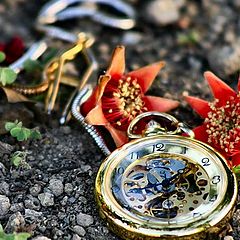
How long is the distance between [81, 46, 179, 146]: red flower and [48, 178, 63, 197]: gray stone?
20cm

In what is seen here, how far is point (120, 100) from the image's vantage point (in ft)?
7.95

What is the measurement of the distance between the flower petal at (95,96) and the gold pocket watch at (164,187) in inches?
5.3

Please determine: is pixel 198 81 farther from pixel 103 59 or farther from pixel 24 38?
pixel 24 38

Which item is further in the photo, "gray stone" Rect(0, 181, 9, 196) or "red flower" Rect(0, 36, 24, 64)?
"red flower" Rect(0, 36, 24, 64)

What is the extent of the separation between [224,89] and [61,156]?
21.5 inches

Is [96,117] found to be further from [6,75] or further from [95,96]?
[6,75]

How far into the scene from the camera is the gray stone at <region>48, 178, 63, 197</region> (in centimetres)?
226

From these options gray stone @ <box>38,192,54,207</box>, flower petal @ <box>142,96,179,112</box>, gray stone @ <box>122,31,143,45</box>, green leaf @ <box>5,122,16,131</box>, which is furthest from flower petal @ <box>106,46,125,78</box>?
gray stone @ <box>122,31,143,45</box>

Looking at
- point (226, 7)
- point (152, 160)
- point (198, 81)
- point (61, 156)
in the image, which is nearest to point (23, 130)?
point (61, 156)

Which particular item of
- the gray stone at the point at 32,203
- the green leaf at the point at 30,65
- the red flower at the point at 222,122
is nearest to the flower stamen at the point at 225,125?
the red flower at the point at 222,122

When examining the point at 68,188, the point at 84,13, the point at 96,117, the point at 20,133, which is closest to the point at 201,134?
the point at 96,117

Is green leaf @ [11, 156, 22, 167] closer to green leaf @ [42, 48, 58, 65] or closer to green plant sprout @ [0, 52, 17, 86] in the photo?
green plant sprout @ [0, 52, 17, 86]

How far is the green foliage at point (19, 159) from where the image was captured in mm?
2318

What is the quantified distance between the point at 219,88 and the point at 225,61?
55cm
